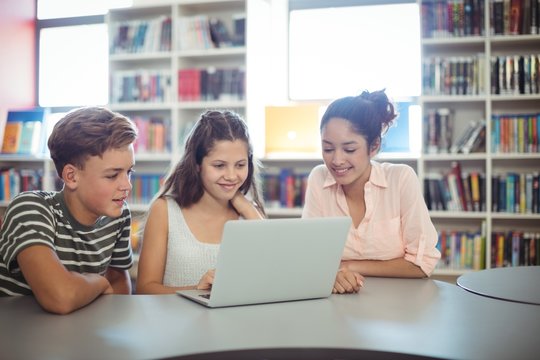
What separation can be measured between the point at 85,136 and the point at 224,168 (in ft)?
1.51

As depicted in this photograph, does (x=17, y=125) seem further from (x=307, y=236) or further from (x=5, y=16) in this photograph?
(x=307, y=236)

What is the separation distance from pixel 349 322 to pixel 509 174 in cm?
295

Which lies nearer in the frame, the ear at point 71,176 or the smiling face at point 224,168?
the ear at point 71,176

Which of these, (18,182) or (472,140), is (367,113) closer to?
(472,140)

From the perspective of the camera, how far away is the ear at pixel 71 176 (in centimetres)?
160

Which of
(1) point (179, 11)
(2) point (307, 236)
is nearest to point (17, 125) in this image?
(1) point (179, 11)

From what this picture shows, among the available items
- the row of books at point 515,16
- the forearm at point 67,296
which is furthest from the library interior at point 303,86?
the forearm at point 67,296

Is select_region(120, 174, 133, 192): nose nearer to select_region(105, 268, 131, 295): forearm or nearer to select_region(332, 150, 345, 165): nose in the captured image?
select_region(105, 268, 131, 295): forearm

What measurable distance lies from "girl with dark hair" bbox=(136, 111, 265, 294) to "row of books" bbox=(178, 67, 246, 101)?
2.32 m

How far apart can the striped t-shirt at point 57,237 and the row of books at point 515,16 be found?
2.90 metres

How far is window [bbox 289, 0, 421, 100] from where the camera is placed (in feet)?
14.5

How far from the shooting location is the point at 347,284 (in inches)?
60.5

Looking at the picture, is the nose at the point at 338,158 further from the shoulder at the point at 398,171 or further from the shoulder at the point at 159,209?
the shoulder at the point at 159,209

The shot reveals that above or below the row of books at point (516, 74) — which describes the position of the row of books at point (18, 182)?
below
